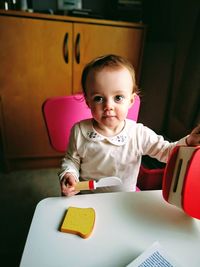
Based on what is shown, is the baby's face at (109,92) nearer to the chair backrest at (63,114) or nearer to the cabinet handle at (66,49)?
the chair backrest at (63,114)

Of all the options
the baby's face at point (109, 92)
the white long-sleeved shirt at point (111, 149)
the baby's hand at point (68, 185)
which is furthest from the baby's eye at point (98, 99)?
the baby's hand at point (68, 185)

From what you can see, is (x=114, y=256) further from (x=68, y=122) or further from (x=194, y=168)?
(x=68, y=122)

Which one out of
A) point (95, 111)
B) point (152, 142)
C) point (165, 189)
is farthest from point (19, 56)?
point (165, 189)

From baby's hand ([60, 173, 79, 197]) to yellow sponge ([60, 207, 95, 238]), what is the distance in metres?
0.06

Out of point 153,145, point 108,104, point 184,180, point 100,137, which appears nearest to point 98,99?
point 108,104

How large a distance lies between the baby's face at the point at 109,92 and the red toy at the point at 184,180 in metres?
0.29

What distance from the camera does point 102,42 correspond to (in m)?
1.52

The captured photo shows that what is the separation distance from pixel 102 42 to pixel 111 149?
972 millimetres

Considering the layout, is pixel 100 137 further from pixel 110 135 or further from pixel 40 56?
pixel 40 56

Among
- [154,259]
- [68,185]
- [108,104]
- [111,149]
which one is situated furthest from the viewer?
[111,149]

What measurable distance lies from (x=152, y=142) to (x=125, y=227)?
0.39 meters

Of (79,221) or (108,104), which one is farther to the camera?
(108,104)

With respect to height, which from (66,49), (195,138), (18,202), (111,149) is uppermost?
(66,49)

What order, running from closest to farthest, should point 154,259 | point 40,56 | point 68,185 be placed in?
point 154,259 < point 68,185 < point 40,56
